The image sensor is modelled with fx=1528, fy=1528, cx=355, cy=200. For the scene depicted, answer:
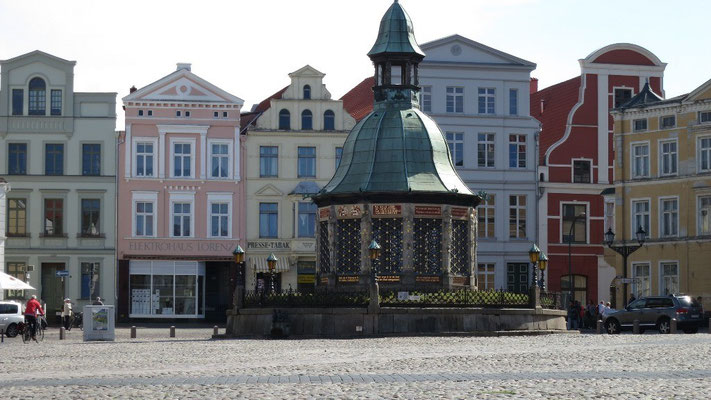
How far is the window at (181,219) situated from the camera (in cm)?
7575

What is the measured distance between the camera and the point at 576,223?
80.1 m

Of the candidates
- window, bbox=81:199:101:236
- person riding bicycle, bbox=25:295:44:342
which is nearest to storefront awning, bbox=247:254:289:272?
window, bbox=81:199:101:236

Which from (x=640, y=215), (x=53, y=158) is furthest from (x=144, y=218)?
(x=640, y=215)

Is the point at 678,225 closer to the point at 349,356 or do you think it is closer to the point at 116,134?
the point at 116,134

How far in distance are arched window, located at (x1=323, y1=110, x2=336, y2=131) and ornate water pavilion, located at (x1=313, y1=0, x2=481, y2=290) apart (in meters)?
20.1

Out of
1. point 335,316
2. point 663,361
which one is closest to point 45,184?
point 335,316

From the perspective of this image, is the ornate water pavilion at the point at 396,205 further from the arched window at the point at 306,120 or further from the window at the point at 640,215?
the window at the point at 640,215

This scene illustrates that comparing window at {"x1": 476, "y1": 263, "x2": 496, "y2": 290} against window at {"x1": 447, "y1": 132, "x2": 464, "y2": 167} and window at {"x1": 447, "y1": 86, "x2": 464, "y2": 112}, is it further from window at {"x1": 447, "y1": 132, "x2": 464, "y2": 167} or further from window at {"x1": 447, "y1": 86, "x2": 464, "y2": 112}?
window at {"x1": 447, "y1": 86, "x2": 464, "y2": 112}

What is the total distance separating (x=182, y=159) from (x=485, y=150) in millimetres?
15493

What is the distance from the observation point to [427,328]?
48.6 meters

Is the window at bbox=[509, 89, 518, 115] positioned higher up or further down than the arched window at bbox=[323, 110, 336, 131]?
higher up

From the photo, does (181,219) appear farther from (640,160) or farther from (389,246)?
(389,246)

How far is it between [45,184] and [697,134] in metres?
31.3

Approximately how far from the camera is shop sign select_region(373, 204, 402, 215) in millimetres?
52906
